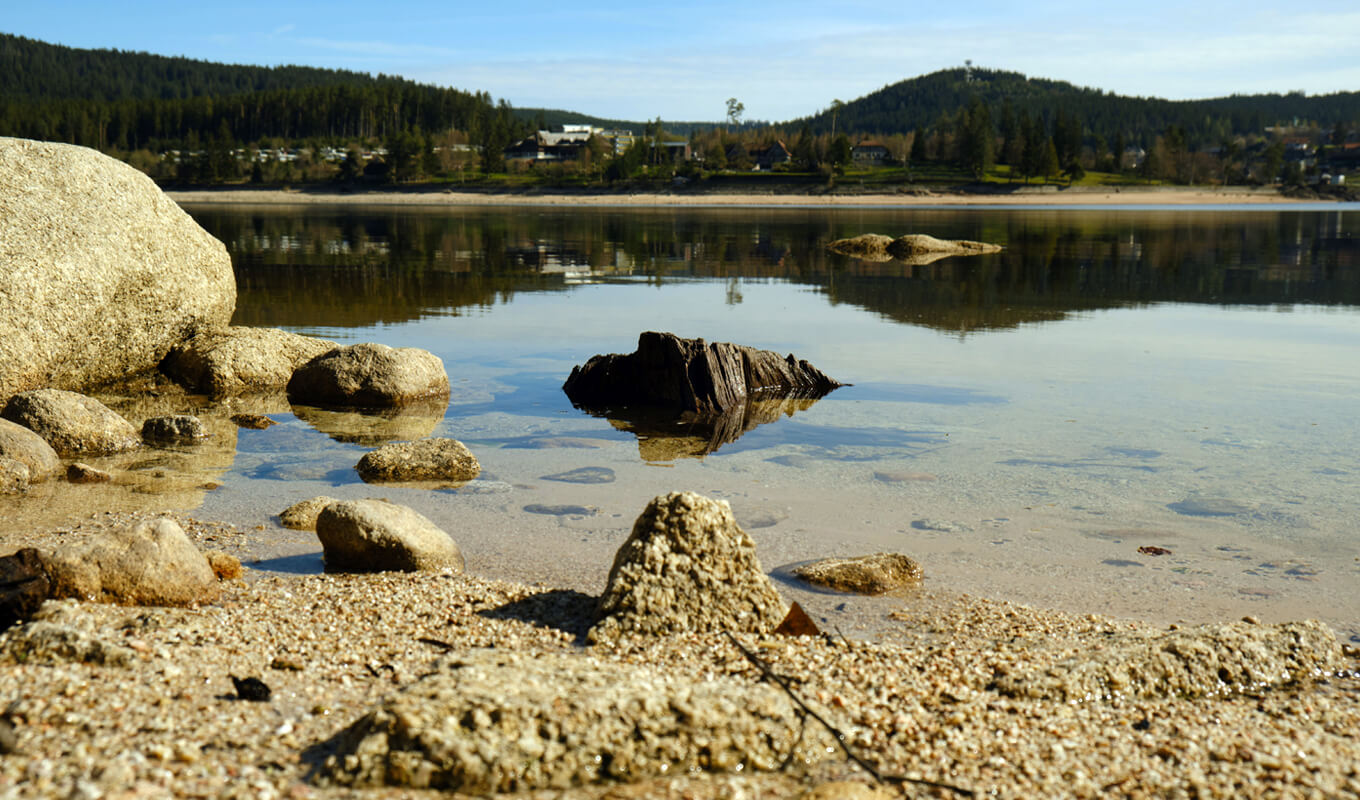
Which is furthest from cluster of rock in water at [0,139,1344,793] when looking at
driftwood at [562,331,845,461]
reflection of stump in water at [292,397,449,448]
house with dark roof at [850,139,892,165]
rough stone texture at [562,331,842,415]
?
house with dark roof at [850,139,892,165]

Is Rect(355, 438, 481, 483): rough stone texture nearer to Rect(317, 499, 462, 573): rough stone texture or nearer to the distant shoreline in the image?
Rect(317, 499, 462, 573): rough stone texture

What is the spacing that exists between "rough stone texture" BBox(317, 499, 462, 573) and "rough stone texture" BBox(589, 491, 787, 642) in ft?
5.29

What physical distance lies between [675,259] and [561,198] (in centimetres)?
8194

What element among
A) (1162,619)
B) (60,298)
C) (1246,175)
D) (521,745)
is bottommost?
(1162,619)

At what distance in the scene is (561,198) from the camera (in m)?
115

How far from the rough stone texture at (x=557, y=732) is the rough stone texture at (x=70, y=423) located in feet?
23.5

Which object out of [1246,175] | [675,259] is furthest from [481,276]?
[1246,175]

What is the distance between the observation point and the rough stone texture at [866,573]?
6516 millimetres

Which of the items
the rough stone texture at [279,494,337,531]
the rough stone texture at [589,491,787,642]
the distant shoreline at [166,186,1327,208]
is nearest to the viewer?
the rough stone texture at [589,491,787,642]

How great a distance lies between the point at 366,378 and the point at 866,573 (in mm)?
7980

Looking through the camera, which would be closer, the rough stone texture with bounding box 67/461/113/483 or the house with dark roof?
the rough stone texture with bounding box 67/461/113/483

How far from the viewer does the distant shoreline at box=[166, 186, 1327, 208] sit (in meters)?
107

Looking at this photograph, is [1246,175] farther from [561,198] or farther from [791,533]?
[791,533]

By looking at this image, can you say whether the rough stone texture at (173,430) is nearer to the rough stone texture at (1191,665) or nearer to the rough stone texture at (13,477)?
the rough stone texture at (13,477)
